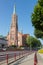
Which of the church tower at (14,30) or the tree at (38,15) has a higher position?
the church tower at (14,30)

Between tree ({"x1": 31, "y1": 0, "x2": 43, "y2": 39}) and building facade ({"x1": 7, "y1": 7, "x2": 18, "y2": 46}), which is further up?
building facade ({"x1": 7, "y1": 7, "x2": 18, "y2": 46})

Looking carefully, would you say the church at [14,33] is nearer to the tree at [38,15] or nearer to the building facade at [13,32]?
the building facade at [13,32]

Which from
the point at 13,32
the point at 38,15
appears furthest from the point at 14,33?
the point at 38,15

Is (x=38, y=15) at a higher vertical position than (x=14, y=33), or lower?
lower

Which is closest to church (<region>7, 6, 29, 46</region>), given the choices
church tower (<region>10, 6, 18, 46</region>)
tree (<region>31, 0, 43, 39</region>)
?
church tower (<region>10, 6, 18, 46</region>)

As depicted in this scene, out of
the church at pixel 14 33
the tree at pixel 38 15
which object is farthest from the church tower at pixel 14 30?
the tree at pixel 38 15

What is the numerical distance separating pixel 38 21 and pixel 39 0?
2.39 metres

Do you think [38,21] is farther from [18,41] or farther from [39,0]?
[18,41]

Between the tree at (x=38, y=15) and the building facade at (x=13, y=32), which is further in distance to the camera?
the building facade at (x=13, y=32)

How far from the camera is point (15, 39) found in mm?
168875

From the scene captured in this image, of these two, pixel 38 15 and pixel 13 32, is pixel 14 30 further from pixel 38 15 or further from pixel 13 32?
pixel 38 15

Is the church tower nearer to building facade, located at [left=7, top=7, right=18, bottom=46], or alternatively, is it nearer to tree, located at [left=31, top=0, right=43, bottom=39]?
building facade, located at [left=7, top=7, right=18, bottom=46]

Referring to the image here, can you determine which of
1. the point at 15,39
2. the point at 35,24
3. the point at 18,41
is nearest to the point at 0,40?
the point at 15,39

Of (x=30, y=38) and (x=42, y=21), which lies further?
(x=30, y=38)
